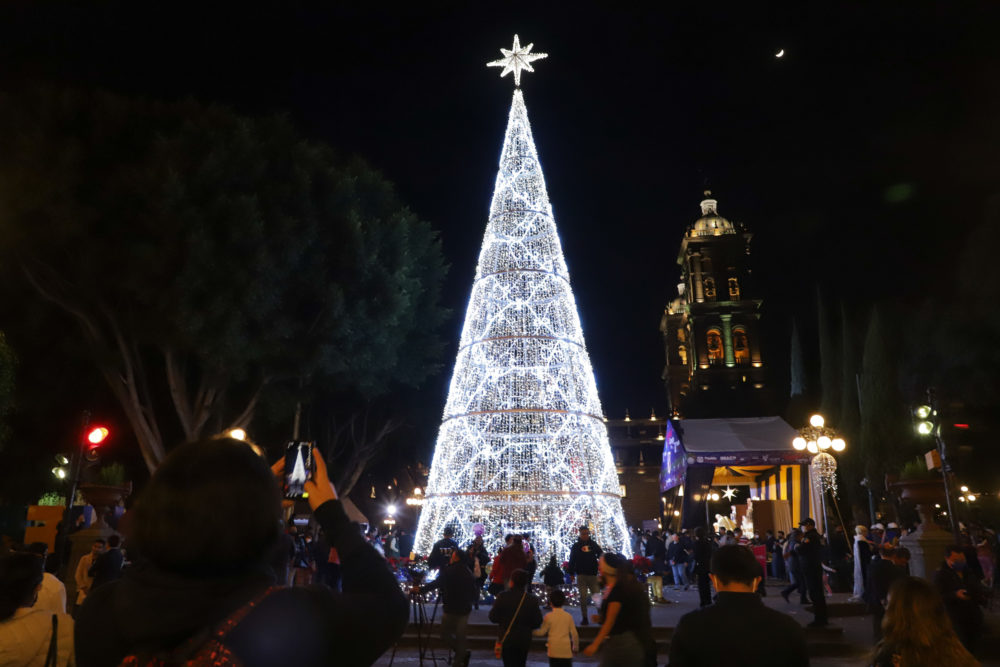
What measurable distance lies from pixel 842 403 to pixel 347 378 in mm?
34459

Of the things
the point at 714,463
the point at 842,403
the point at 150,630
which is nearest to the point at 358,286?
the point at 714,463

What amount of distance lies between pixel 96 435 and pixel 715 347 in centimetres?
5114

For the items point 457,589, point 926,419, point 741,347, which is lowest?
point 457,589

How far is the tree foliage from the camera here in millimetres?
16031

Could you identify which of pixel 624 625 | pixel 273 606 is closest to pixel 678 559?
pixel 624 625

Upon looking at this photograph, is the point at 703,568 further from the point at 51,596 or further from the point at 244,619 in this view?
the point at 244,619

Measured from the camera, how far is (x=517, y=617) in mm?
7207

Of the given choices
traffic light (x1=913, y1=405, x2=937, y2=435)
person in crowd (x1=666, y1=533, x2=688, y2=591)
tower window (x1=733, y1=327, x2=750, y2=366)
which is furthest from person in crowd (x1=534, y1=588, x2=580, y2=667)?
tower window (x1=733, y1=327, x2=750, y2=366)

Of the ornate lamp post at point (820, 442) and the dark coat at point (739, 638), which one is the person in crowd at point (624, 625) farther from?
the ornate lamp post at point (820, 442)

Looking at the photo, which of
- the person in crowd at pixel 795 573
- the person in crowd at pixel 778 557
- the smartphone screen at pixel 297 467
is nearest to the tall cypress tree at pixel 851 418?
the person in crowd at pixel 778 557

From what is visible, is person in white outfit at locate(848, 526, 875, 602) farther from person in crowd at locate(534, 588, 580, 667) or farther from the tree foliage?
the tree foliage

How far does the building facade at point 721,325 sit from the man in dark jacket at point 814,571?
141ft

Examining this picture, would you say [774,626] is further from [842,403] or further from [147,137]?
[842,403]

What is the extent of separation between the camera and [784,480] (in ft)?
75.5
